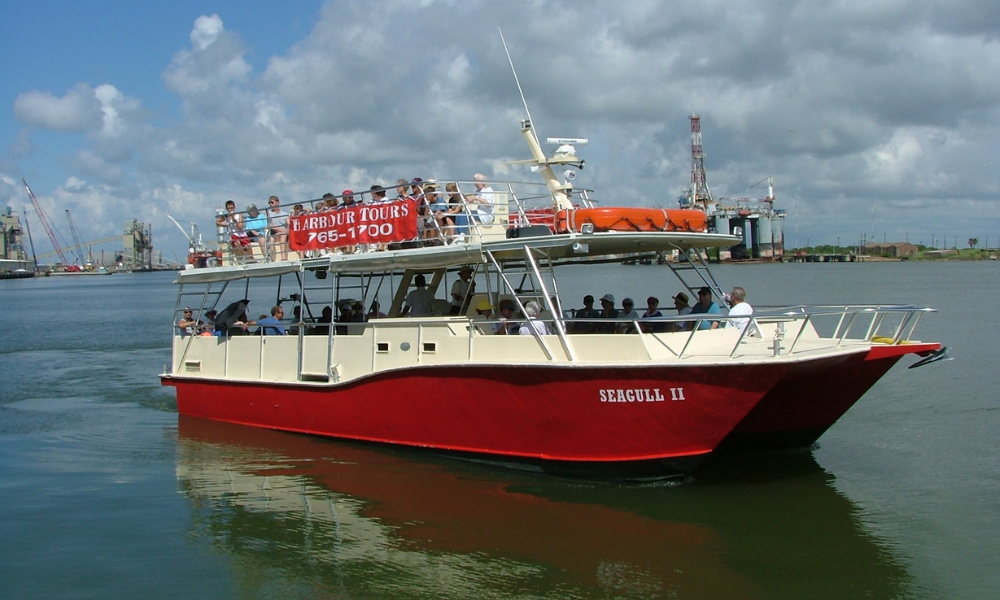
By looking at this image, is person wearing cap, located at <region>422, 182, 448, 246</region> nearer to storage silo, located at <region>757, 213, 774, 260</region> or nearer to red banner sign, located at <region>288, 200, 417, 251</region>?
red banner sign, located at <region>288, 200, 417, 251</region>

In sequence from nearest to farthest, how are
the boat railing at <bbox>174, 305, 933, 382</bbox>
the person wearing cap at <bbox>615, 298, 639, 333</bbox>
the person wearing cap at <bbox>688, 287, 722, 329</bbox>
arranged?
the boat railing at <bbox>174, 305, 933, 382</bbox> < the person wearing cap at <bbox>688, 287, 722, 329</bbox> < the person wearing cap at <bbox>615, 298, 639, 333</bbox>

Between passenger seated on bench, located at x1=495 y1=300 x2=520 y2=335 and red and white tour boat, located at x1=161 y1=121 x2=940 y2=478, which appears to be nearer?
red and white tour boat, located at x1=161 y1=121 x2=940 y2=478

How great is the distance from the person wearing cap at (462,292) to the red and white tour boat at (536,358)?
0.16ft

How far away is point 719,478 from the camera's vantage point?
11.2 meters

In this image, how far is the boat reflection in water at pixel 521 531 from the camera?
8.14 metres

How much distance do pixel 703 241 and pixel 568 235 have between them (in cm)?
229

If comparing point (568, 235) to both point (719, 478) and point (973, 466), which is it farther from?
point (973, 466)

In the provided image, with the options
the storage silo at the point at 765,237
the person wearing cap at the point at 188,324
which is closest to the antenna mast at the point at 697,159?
the storage silo at the point at 765,237

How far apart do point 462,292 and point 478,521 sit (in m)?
4.04

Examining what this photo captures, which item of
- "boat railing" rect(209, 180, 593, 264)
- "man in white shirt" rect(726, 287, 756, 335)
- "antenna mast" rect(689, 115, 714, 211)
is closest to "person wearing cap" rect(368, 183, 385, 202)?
"boat railing" rect(209, 180, 593, 264)

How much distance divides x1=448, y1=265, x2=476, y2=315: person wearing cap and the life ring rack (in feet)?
6.66

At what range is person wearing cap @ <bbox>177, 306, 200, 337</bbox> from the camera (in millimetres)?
15422

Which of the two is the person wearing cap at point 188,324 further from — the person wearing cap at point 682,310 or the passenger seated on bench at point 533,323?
the person wearing cap at point 682,310

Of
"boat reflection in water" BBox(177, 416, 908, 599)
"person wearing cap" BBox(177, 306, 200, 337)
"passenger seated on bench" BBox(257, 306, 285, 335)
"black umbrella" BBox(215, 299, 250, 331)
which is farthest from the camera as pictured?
"person wearing cap" BBox(177, 306, 200, 337)
